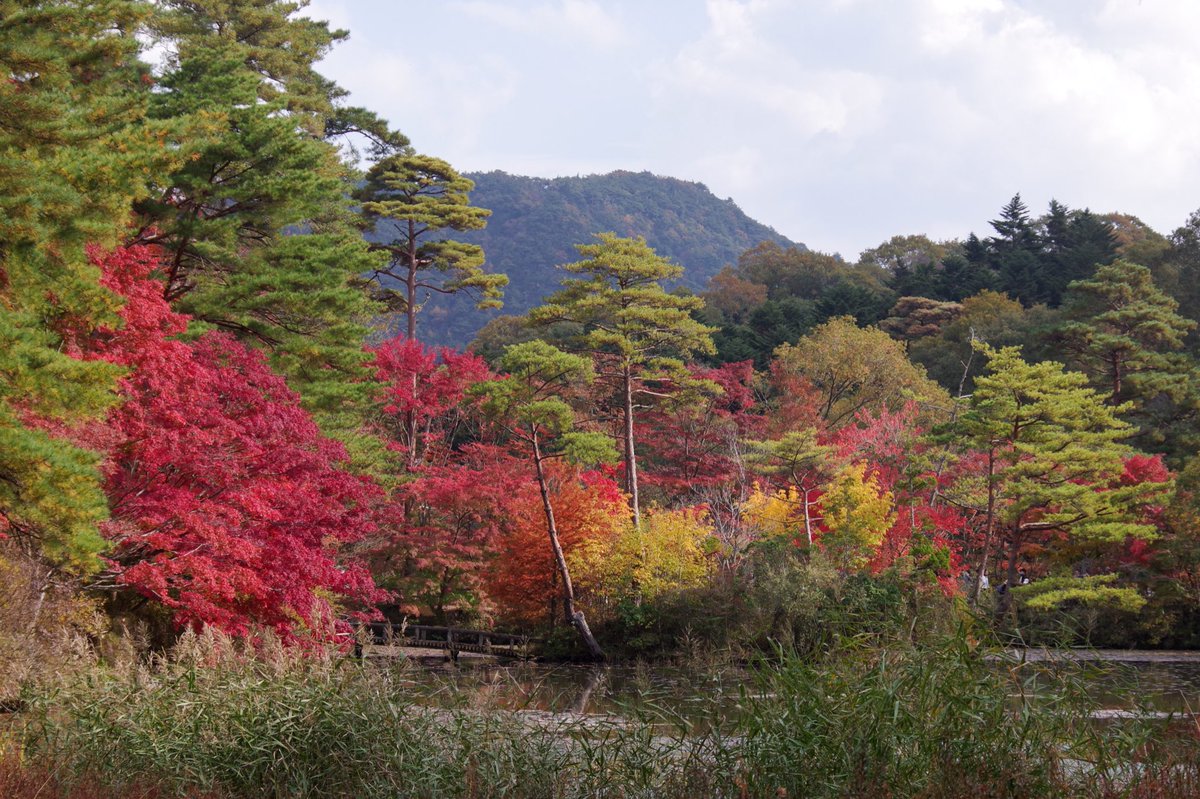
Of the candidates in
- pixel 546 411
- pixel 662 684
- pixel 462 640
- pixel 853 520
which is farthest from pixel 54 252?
pixel 853 520

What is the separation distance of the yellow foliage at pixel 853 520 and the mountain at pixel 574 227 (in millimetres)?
46359

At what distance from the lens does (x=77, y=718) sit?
7180 mm

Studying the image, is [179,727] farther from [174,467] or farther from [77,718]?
[174,467]

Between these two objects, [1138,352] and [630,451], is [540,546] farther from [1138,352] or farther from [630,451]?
[1138,352]

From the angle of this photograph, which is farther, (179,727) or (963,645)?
(179,727)

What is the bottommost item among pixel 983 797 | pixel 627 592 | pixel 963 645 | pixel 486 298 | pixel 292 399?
pixel 627 592

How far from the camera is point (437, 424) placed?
95.1 ft

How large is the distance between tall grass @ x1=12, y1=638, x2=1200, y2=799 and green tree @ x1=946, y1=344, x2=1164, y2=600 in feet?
45.4

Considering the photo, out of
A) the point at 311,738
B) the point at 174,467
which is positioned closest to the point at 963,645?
the point at 311,738

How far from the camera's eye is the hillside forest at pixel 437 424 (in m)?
8.92

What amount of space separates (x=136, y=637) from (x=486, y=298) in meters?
18.2

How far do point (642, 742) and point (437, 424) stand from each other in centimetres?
2380

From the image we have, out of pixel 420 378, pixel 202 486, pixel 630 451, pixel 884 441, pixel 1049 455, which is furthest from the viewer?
pixel 884 441

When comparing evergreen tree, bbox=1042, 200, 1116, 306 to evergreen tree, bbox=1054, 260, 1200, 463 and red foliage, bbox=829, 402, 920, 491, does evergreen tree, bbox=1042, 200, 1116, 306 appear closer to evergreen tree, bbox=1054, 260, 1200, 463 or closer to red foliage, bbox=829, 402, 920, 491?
evergreen tree, bbox=1054, 260, 1200, 463
